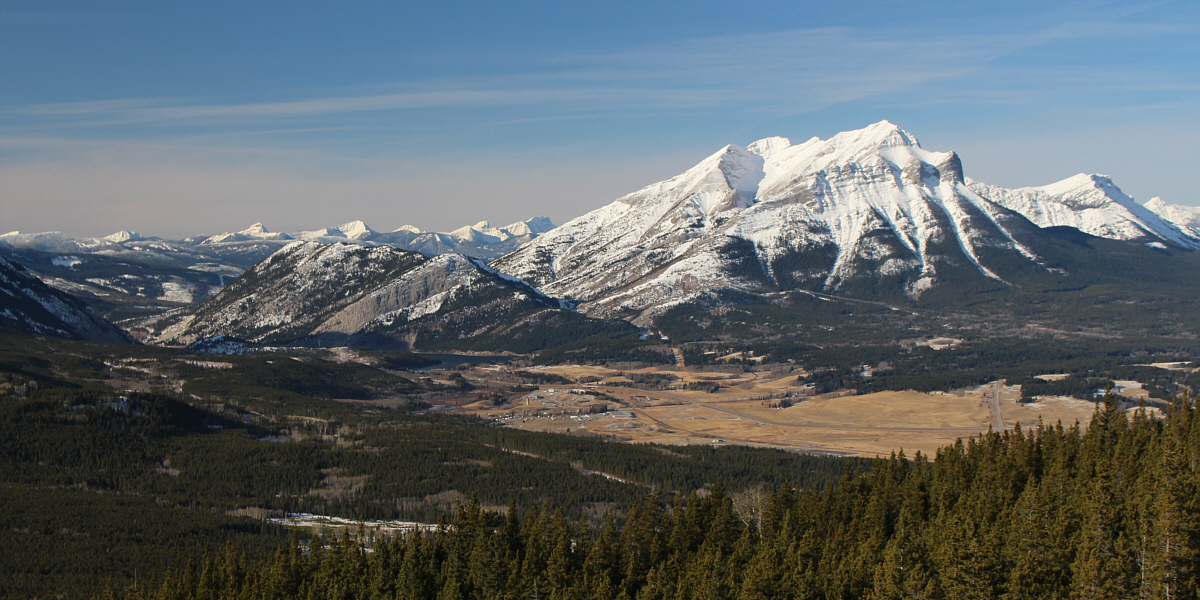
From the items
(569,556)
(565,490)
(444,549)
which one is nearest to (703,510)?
(569,556)

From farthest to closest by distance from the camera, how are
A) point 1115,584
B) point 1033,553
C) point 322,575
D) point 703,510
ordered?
1. point 703,510
2. point 322,575
3. point 1033,553
4. point 1115,584

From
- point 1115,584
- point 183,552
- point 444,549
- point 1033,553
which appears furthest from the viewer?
point 183,552

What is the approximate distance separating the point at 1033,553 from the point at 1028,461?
1597 inches

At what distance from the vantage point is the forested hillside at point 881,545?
77.9m

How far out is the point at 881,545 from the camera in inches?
4077

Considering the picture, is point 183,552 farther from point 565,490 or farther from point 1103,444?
point 1103,444

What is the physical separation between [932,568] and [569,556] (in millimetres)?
39248

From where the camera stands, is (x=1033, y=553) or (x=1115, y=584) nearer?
(x=1115, y=584)

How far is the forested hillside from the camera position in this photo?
77938mm

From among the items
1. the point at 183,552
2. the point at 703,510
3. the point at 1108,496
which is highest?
the point at 1108,496

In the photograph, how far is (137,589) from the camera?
118 m

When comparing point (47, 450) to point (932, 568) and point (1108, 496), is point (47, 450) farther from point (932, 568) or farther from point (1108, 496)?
point (1108, 496)

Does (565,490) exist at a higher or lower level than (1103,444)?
lower

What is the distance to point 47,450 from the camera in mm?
186250
